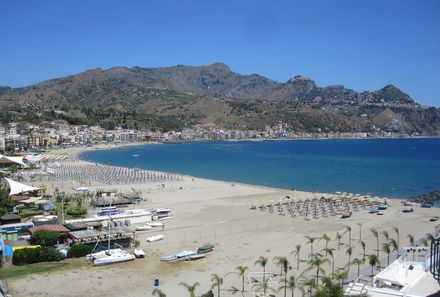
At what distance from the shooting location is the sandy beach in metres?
18.6

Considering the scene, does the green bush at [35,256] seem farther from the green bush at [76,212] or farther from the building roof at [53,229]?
the green bush at [76,212]

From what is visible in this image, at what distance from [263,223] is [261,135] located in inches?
6651

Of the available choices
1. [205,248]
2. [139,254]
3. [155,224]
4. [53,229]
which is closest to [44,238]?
[53,229]

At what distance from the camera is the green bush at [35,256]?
2128 centimetres

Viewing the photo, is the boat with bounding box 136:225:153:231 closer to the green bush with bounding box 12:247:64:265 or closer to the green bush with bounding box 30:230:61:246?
the green bush with bounding box 30:230:61:246

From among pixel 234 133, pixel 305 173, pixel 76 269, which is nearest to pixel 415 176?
pixel 305 173

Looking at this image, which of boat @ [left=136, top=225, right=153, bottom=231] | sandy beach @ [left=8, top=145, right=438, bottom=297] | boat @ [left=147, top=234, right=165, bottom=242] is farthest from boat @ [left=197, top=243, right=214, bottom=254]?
boat @ [left=136, top=225, right=153, bottom=231]

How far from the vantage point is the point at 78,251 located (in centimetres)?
2266

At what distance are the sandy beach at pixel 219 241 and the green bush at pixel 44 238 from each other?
11.0 ft

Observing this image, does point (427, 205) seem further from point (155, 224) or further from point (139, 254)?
point (139, 254)

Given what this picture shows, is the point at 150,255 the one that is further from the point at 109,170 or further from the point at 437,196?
the point at 109,170

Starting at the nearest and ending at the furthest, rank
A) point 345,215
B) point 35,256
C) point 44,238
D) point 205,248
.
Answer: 1. point 35,256
2. point 205,248
3. point 44,238
4. point 345,215

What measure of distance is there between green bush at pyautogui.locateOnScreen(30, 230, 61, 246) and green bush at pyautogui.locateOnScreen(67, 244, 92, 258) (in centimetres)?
242

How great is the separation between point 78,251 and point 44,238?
301 cm
